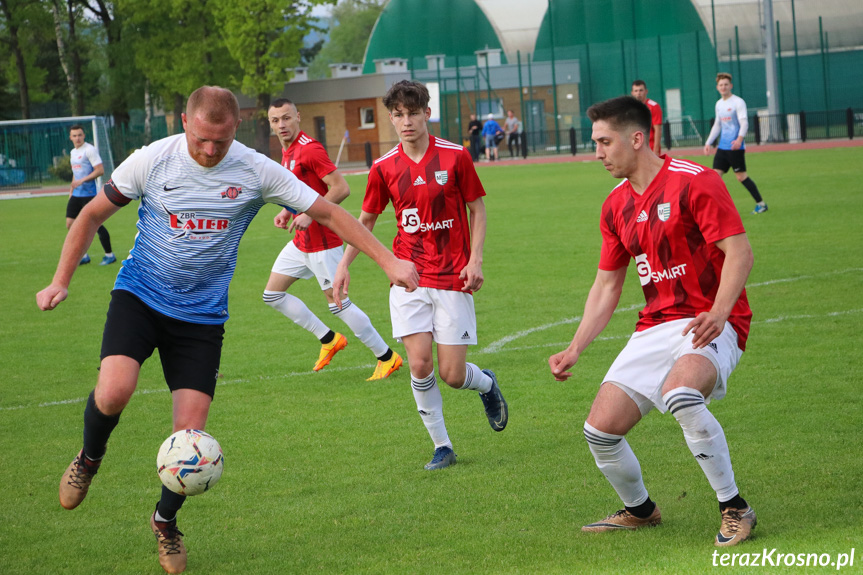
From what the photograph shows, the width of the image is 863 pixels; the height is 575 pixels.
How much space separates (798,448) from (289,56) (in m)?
45.8

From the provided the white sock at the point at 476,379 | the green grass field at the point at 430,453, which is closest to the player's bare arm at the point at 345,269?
the white sock at the point at 476,379

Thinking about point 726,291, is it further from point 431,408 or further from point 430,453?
point 430,453

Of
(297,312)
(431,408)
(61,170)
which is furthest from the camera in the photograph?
(61,170)

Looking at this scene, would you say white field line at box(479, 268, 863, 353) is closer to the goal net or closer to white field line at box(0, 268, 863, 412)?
white field line at box(0, 268, 863, 412)

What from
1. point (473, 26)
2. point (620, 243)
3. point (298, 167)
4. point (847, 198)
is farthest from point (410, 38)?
point (620, 243)

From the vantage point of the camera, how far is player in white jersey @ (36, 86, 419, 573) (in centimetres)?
448

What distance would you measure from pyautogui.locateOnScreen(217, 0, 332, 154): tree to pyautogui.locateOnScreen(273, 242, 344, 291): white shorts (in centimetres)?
3977

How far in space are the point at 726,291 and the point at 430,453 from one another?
256cm

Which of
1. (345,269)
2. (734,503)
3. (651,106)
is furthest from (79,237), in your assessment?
(651,106)

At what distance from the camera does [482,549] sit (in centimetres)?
448

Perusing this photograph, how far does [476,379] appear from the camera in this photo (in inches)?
247

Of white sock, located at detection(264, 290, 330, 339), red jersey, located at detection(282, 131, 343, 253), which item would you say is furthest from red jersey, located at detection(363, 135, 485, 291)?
white sock, located at detection(264, 290, 330, 339)

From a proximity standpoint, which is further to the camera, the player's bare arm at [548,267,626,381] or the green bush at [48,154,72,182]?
the green bush at [48,154,72,182]

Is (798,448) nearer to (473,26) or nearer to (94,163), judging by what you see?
(94,163)
